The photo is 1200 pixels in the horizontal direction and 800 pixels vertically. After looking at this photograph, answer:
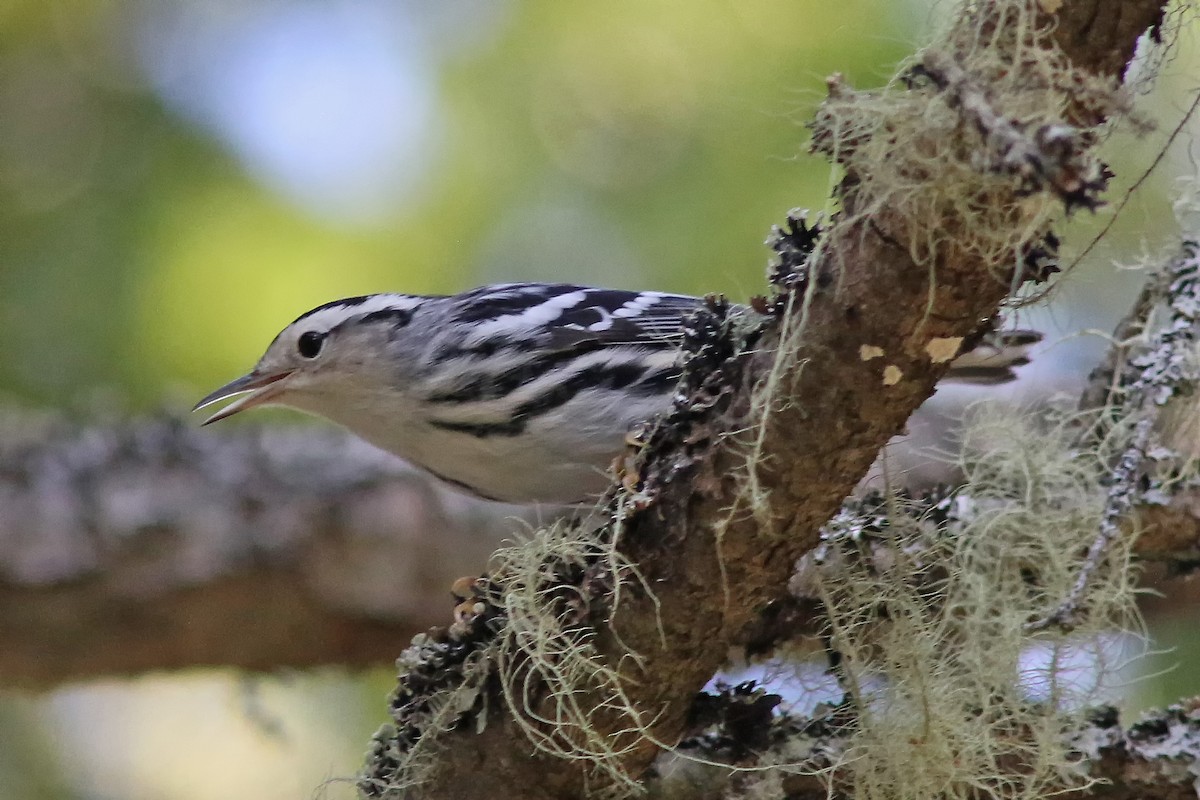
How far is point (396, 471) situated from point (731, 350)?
2012 millimetres

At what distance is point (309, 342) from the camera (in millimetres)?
2225

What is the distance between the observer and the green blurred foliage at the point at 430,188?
2.92 metres

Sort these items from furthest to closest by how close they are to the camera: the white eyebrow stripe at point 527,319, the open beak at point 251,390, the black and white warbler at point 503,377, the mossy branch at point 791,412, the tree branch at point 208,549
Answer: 1. the tree branch at point 208,549
2. the open beak at point 251,390
3. the white eyebrow stripe at point 527,319
4. the black and white warbler at point 503,377
5. the mossy branch at point 791,412

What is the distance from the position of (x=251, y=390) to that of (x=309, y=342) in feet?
0.48

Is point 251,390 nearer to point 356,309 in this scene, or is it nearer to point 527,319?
point 356,309

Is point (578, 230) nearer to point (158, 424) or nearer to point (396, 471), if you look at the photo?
point (396, 471)

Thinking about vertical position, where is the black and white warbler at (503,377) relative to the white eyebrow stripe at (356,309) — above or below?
below

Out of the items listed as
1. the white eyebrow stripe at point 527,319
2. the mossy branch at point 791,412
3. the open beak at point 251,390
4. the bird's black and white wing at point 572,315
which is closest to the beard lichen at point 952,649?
the mossy branch at point 791,412

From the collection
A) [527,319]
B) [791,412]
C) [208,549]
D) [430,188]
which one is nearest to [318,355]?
[527,319]

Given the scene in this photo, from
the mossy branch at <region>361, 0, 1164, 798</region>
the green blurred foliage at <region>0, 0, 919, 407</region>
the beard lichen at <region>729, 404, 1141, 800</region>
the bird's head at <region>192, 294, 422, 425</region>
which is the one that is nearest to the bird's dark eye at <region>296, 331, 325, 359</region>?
the bird's head at <region>192, 294, 422, 425</region>

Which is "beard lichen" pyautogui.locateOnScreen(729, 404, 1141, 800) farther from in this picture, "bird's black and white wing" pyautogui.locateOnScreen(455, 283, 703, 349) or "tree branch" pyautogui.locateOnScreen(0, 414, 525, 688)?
"tree branch" pyautogui.locateOnScreen(0, 414, 525, 688)

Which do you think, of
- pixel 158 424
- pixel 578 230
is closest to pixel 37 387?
pixel 158 424

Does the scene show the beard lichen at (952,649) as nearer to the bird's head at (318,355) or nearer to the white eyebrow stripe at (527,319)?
the white eyebrow stripe at (527,319)

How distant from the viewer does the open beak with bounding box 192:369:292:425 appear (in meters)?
2.15
